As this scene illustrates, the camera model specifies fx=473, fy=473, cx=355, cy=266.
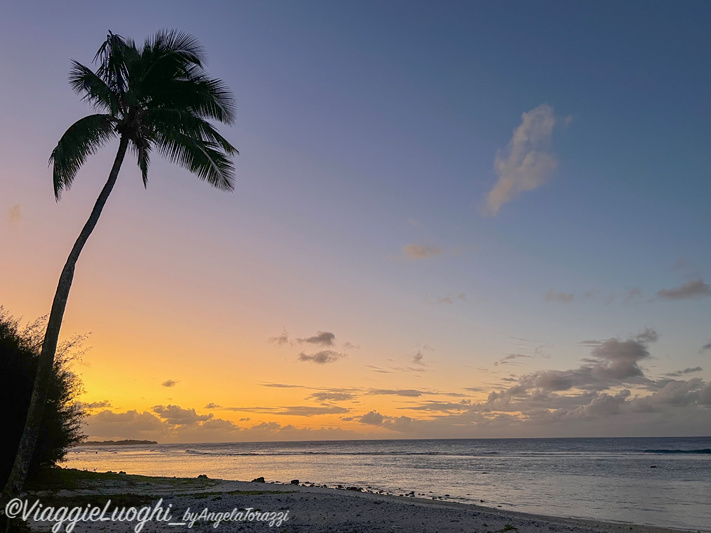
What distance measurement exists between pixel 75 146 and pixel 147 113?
2.63m

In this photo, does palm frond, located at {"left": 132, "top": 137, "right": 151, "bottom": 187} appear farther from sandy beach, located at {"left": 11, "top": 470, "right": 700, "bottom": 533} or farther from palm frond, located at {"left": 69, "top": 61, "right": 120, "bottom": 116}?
sandy beach, located at {"left": 11, "top": 470, "right": 700, "bottom": 533}

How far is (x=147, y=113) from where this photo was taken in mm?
16547

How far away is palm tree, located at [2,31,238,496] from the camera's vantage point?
1558cm

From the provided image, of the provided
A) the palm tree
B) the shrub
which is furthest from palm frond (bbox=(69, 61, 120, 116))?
the shrub

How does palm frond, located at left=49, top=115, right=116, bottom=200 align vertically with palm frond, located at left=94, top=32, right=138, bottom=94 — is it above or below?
below

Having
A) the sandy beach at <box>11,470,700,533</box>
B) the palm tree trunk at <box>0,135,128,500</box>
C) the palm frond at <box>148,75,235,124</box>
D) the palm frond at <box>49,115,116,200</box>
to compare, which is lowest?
the sandy beach at <box>11,470,700,533</box>

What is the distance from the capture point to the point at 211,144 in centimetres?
1838

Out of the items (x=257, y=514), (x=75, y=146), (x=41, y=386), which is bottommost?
(x=257, y=514)

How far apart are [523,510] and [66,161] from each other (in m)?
31.6

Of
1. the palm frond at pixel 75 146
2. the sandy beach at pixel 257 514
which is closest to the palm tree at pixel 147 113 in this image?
the palm frond at pixel 75 146

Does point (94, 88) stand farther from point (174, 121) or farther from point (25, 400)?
point (25, 400)

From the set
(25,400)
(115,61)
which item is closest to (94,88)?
(115,61)

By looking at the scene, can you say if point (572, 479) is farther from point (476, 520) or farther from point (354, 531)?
point (354, 531)

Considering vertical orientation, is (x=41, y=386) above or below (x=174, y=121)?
below
